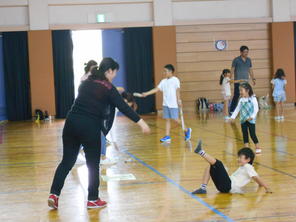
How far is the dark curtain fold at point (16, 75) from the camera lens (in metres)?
15.8

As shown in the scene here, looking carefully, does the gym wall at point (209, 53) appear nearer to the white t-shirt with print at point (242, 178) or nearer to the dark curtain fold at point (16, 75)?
the dark curtain fold at point (16, 75)

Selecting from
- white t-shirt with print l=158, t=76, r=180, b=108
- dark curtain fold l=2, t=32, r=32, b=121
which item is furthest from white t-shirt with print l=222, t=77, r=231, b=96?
dark curtain fold l=2, t=32, r=32, b=121

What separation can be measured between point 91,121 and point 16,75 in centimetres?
1201

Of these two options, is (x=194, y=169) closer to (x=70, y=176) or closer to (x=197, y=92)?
(x=70, y=176)

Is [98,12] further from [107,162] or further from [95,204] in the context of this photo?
[95,204]

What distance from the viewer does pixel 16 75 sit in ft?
52.5

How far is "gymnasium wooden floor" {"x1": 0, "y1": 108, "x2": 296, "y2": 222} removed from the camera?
4.43m

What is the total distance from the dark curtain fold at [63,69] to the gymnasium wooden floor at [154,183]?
18.8ft

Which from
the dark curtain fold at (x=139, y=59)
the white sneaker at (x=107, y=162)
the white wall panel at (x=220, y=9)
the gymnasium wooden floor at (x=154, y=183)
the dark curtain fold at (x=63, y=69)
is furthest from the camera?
the white wall panel at (x=220, y=9)

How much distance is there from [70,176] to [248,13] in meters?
11.7

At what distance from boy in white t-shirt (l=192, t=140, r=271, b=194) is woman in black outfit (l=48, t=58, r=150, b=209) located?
2.89ft

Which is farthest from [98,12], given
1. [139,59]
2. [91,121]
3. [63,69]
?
[91,121]

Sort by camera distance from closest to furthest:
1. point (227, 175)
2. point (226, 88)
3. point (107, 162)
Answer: point (227, 175) → point (107, 162) → point (226, 88)

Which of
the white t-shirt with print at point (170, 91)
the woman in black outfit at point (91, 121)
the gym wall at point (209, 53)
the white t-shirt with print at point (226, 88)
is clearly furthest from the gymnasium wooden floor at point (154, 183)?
the gym wall at point (209, 53)
